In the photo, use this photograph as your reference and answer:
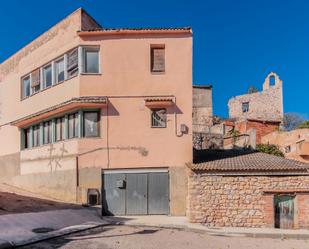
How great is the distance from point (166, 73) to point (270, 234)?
376 inches

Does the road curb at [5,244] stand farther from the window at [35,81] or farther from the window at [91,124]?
the window at [35,81]

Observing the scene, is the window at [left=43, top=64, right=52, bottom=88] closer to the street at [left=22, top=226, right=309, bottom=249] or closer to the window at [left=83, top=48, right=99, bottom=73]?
the window at [left=83, top=48, right=99, bottom=73]

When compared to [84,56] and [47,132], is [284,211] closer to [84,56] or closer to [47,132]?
[84,56]

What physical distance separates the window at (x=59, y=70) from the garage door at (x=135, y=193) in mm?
6300

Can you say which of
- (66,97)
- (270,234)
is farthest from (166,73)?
(270,234)

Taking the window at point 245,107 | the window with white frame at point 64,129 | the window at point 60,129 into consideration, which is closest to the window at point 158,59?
the window with white frame at point 64,129

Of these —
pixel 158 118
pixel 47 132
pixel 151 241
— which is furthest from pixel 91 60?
pixel 151 241

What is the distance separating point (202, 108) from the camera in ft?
108

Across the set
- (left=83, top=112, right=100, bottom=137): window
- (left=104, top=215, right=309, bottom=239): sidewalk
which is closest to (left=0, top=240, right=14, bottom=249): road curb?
(left=104, top=215, right=309, bottom=239): sidewalk

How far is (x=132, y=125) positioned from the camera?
17000 mm

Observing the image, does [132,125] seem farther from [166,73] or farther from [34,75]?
[34,75]

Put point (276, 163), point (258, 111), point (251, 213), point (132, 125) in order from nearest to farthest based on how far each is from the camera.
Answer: point (251, 213), point (276, 163), point (132, 125), point (258, 111)

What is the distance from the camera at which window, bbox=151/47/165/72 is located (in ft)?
57.2

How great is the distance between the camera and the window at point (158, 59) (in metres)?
17.4
